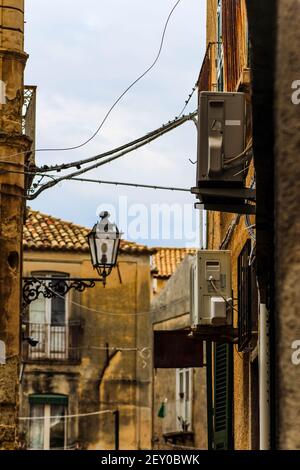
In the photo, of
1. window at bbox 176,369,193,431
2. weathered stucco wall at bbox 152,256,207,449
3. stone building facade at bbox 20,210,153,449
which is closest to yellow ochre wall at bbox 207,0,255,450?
weathered stucco wall at bbox 152,256,207,449

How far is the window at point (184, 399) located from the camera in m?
36.8

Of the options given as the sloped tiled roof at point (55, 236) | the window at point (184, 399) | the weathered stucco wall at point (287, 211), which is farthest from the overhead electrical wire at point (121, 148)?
the sloped tiled roof at point (55, 236)

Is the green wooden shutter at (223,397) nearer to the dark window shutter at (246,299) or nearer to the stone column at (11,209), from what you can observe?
the stone column at (11,209)

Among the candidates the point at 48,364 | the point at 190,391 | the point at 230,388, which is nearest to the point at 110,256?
the point at 230,388

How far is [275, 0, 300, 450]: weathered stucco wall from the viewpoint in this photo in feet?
25.4

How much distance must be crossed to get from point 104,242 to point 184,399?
695 inches

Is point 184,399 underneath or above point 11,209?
underneath

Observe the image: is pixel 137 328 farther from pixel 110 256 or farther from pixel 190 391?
pixel 110 256

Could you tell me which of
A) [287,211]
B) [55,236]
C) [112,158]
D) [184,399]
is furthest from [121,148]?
[55,236]

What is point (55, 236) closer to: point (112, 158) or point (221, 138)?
point (112, 158)

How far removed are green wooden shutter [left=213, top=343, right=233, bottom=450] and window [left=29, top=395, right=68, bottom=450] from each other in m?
23.4

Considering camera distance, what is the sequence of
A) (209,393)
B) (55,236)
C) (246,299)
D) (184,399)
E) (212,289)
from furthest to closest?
(55,236) → (184,399) → (209,393) → (212,289) → (246,299)

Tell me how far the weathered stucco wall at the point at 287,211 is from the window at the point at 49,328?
115 feet

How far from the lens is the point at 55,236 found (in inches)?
1768
